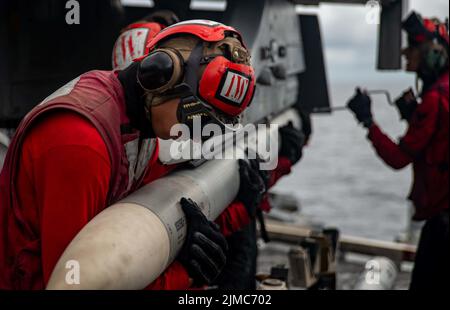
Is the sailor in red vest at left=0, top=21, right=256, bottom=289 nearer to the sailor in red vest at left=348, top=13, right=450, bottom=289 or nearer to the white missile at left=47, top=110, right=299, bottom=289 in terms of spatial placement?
the white missile at left=47, top=110, right=299, bottom=289

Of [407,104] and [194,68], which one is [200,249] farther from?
[407,104]

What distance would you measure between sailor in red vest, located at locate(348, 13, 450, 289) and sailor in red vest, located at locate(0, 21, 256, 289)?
7.34ft

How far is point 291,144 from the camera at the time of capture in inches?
183

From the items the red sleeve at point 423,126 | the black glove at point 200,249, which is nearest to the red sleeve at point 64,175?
the black glove at point 200,249

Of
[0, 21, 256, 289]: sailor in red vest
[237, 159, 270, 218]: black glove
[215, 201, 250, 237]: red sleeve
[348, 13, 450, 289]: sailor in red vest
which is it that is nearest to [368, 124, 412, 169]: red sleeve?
[348, 13, 450, 289]: sailor in red vest

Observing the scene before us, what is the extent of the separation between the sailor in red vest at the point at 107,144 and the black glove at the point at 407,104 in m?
2.62

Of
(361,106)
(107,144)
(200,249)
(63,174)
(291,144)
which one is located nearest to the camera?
(63,174)

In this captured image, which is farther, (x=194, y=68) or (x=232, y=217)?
(x=232, y=217)

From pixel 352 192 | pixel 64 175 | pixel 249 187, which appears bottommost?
pixel 352 192

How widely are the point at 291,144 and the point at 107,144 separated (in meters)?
2.68

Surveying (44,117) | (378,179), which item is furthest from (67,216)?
(378,179)

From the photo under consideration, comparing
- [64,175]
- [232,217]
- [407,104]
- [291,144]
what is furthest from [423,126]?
[64,175]

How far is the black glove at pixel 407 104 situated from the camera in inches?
192

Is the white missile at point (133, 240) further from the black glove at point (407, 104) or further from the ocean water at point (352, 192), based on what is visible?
the ocean water at point (352, 192)
